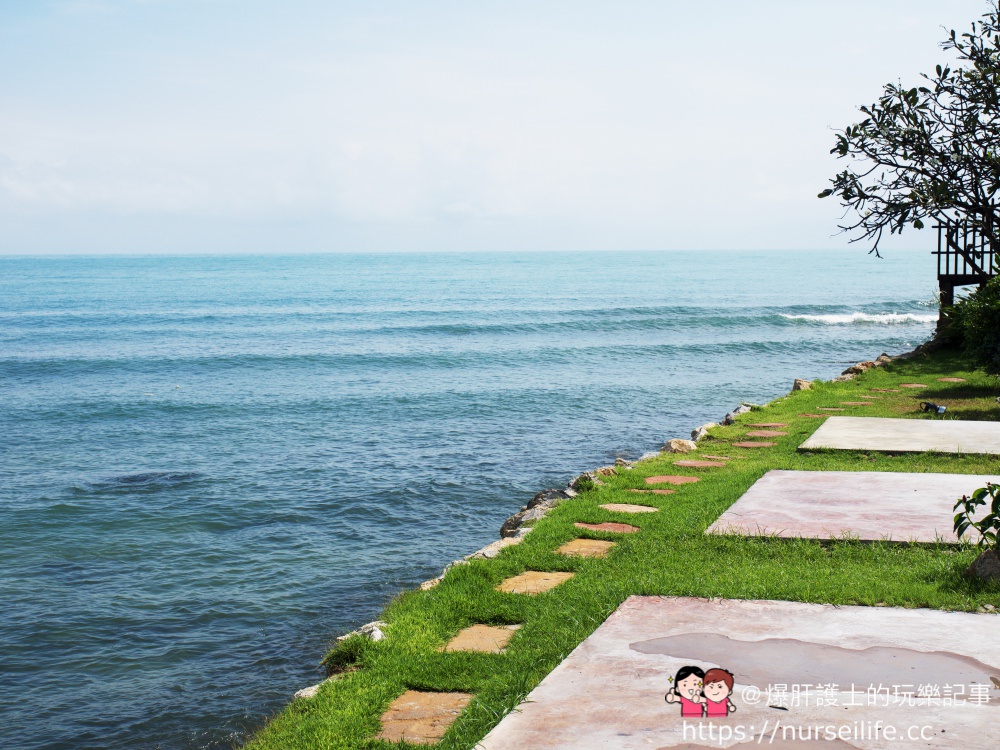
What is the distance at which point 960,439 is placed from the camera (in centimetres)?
857

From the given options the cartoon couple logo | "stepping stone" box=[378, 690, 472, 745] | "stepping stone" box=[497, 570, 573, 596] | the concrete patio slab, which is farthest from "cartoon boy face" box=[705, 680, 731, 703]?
the concrete patio slab

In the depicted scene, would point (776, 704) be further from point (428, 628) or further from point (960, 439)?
point (960, 439)

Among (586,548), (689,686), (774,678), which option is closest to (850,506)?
(586,548)

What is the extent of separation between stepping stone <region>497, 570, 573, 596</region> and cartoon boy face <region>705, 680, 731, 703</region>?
6.26 ft

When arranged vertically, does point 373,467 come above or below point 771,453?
below

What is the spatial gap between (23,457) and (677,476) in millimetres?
11288

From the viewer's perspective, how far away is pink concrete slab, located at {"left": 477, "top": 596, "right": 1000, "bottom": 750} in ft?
10.1

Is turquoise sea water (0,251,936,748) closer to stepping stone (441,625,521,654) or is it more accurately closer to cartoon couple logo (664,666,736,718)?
stepping stone (441,625,521,654)

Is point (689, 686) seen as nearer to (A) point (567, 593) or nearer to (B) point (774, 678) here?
(B) point (774, 678)

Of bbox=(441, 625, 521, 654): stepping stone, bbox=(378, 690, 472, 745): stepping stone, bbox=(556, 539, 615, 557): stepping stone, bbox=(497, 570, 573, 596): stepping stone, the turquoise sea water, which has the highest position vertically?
bbox=(556, 539, 615, 557): stepping stone

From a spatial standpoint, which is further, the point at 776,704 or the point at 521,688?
the point at 521,688

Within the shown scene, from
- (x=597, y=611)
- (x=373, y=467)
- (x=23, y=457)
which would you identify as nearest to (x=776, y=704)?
(x=597, y=611)

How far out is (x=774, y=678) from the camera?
11.6 ft

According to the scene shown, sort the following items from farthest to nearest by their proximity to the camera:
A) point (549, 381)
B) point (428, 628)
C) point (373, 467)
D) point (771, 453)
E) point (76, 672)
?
1. point (549, 381)
2. point (373, 467)
3. point (771, 453)
4. point (76, 672)
5. point (428, 628)
